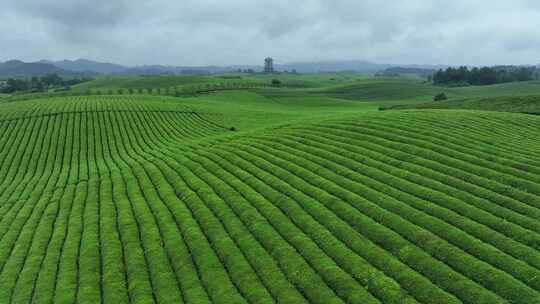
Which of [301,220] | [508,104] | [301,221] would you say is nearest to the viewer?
[301,221]

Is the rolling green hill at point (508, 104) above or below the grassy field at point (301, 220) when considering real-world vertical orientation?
above

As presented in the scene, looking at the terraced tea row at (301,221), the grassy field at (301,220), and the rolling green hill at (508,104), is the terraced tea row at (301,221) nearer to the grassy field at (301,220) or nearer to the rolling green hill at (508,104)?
the grassy field at (301,220)

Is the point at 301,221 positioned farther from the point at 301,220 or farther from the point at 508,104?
the point at 508,104

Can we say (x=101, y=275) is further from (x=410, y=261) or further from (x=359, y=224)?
(x=410, y=261)

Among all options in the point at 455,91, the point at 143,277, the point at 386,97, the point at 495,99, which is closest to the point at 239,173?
the point at 143,277

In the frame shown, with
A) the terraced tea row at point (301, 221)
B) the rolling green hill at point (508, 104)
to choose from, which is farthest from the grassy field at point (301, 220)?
the rolling green hill at point (508, 104)

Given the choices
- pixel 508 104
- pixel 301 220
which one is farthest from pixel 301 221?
pixel 508 104

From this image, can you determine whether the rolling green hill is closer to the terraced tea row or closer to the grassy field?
the grassy field
